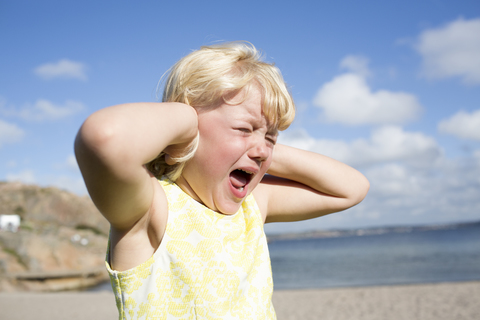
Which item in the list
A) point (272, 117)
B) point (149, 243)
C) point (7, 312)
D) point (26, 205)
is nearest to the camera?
point (149, 243)

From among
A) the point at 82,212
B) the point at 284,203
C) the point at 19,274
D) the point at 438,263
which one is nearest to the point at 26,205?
the point at 82,212

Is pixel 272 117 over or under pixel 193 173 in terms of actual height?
over

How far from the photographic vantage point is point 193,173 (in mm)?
1180

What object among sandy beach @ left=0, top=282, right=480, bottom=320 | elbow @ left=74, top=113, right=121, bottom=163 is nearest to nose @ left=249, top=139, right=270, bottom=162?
elbow @ left=74, top=113, right=121, bottom=163

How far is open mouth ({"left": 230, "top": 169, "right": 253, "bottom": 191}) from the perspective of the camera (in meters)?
1.22

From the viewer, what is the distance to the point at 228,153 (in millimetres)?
1142

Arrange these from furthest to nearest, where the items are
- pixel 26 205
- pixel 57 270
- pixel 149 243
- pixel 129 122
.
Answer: pixel 26 205, pixel 57 270, pixel 149 243, pixel 129 122

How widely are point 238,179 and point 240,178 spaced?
1 cm

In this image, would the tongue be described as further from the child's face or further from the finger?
the finger

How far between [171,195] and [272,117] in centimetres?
43

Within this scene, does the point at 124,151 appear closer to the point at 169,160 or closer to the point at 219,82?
the point at 169,160

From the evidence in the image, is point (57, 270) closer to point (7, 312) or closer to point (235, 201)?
point (7, 312)

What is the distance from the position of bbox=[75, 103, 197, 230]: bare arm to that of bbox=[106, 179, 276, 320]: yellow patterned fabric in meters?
0.15

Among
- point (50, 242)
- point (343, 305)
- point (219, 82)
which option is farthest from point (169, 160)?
point (50, 242)
